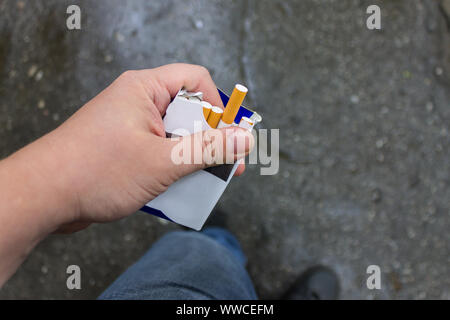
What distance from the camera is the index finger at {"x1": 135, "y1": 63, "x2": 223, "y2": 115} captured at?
2.74 ft

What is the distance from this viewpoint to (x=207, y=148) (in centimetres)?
72

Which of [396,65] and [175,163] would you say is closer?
[175,163]

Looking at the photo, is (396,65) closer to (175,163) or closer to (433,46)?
(433,46)

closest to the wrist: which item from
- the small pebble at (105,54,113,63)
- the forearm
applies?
the forearm

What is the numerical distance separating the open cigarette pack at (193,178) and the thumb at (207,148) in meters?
0.03

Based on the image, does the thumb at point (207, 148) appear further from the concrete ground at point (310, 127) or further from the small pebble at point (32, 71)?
the small pebble at point (32, 71)

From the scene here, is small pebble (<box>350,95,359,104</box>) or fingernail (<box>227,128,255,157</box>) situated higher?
small pebble (<box>350,95,359,104</box>)

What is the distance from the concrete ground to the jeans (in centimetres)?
20

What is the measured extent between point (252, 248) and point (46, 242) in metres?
0.91

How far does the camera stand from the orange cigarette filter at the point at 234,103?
0.68m

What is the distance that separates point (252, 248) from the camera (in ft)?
4.75

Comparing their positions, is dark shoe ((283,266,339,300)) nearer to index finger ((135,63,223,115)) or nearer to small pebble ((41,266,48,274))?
index finger ((135,63,223,115))
